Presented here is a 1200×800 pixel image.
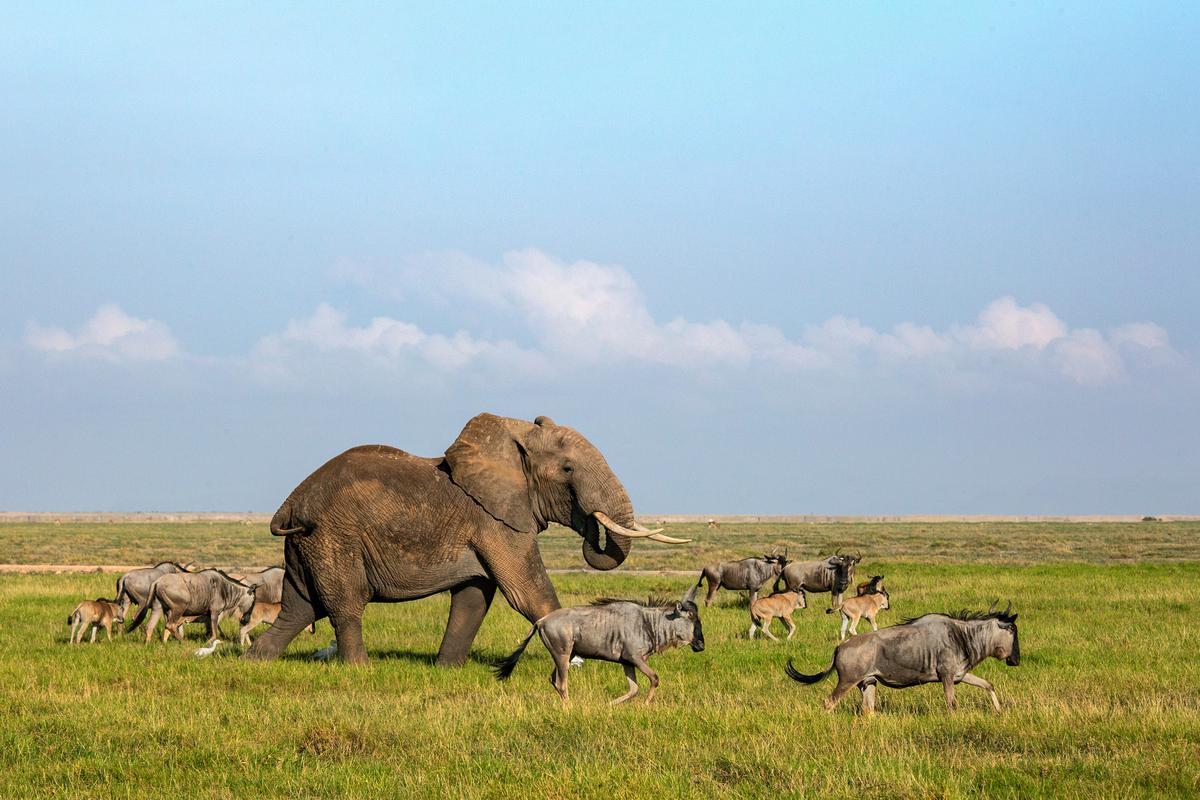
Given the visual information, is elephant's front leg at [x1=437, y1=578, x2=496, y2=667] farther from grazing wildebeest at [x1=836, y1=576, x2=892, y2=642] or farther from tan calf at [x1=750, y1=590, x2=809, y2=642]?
grazing wildebeest at [x1=836, y1=576, x2=892, y2=642]

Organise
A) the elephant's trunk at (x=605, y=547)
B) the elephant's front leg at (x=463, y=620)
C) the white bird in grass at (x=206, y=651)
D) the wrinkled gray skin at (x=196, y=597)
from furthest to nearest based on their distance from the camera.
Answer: the wrinkled gray skin at (x=196, y=597) < the white bird in grass at (x=206, y=651) < the elephant's trunk at (x=605, y=547) < the elephant's front leg at (x=463, y=620)

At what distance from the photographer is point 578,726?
464 inches

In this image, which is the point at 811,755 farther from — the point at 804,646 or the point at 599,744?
the point at 804,646

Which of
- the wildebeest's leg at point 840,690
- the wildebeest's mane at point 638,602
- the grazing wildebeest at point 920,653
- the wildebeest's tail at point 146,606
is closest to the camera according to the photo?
the grazing wildebeest at point 920,653

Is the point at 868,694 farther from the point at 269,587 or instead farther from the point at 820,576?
the point at 269,587

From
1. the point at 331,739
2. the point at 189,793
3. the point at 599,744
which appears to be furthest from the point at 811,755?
the point at 189,793

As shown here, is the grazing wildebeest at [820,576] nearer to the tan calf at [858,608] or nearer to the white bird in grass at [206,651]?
the tan calf at [858,608]

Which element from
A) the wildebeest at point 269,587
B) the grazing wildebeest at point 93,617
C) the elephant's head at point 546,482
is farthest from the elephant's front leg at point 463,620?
the wildebeest at point 269,587

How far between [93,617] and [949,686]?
1352cm

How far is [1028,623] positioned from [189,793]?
17.0m

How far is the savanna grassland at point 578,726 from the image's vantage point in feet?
31.2

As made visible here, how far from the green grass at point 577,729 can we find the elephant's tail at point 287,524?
5.67 ft

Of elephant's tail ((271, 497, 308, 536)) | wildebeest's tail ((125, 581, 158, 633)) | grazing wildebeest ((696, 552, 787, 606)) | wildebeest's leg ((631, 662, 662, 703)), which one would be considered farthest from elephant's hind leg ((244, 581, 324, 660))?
grazing wildebeest ((696, 552, 787, 606))

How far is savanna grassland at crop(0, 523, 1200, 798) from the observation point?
375 inches
